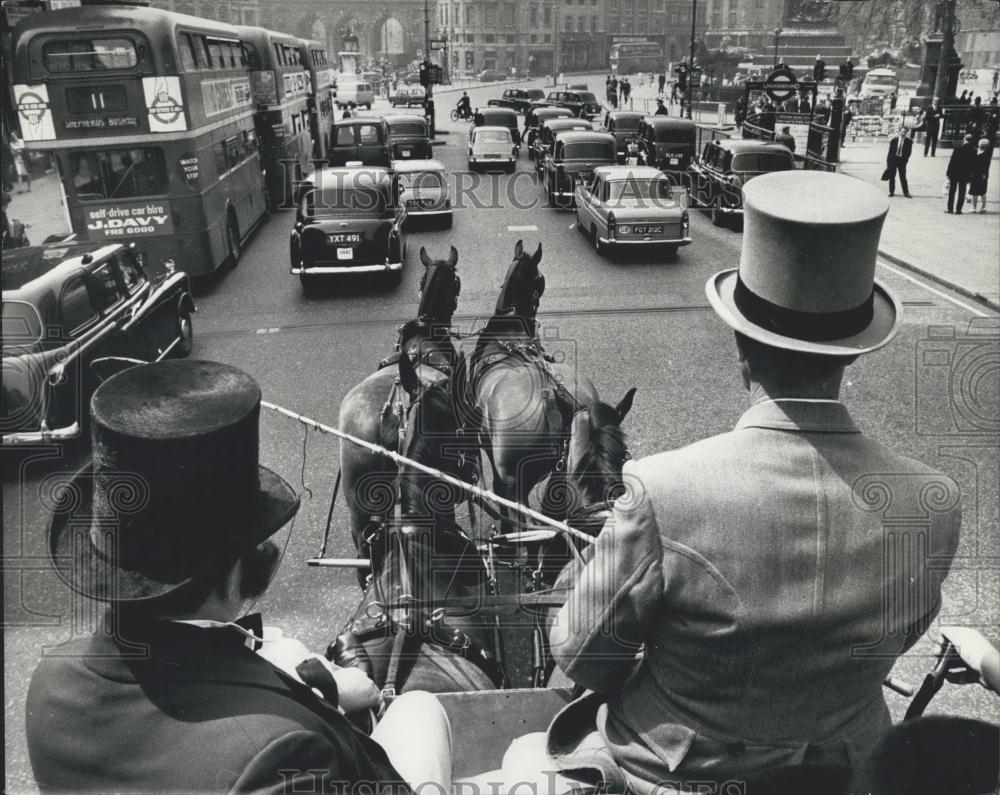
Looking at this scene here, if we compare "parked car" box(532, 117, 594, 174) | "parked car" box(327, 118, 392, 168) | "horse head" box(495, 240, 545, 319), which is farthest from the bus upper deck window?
"parked car" box(532, 117, 594, 174)

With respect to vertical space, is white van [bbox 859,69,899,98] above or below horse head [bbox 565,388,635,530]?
above

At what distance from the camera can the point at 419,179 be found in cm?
1967

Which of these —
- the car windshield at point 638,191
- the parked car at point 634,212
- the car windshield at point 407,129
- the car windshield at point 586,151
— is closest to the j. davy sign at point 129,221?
the parked car at point 634,212

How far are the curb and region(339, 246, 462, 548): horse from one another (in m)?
9.29

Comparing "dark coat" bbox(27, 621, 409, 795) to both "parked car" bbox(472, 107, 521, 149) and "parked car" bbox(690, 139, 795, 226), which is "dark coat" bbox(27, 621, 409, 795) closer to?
"parked car" bbox(690, 139, 795, 226)

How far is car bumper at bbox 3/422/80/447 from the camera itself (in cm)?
736

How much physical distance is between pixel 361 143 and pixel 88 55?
12.4 m

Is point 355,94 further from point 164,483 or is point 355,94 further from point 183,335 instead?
point 164,483

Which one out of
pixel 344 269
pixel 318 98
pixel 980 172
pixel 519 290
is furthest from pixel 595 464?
pixel 318 98

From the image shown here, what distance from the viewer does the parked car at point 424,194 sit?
19.4 metres

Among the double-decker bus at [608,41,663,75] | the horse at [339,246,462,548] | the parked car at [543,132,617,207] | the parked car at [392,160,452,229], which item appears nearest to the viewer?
the horse at [339,246,462,548]

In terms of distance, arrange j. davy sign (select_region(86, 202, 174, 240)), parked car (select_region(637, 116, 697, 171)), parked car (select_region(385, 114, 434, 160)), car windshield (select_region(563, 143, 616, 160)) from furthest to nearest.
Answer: parked car (select_region(385, 114, 434, 160)) < parked car (select_region(637, 116, 697, 171)) < car windshield (select_region(563, 143, 616, 160)) < j. davy sign (select_region(86, 202, 174, 240))

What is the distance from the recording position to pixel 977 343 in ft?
36.2

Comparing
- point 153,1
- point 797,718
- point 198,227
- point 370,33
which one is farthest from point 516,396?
point 370,33
